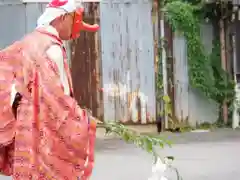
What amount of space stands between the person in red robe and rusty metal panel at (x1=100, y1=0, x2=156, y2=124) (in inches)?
326

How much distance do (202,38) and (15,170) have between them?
30.9 ft

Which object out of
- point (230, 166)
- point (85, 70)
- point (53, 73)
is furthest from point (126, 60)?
point (53, 73)

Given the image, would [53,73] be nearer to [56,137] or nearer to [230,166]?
[56,137]

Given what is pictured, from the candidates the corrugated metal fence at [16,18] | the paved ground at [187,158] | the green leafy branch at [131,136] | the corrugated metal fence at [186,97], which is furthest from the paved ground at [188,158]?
the green leafy branch at [131,136]

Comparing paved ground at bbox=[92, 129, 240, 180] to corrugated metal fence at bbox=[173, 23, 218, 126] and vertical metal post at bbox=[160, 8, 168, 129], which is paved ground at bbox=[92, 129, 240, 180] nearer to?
vertical metal post at bbox=[160, 8, 168, 129]

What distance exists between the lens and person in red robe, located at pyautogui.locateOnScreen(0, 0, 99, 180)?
119 inches

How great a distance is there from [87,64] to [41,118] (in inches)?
331

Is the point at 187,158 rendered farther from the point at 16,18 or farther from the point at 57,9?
the point at 57,9

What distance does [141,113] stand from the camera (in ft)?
38.3

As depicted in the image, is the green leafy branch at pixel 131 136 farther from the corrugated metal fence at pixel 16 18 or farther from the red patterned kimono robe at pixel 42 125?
the corrugated metal fence at pixel 16 18

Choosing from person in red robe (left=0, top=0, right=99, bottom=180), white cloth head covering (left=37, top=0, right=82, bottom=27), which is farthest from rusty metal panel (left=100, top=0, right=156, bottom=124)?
person in red robe (left=0, top=0, right=99, bottom=180)

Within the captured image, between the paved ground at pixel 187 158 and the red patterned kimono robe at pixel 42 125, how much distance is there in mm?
4609

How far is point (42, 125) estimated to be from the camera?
302cm

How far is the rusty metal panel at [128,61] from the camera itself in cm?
1144
